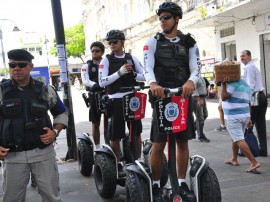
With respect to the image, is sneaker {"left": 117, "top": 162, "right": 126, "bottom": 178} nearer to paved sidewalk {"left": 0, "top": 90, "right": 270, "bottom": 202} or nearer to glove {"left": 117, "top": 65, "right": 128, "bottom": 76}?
paved sidewalk {"left": 0, "top": 90, "right": 270, "bottom": 202}

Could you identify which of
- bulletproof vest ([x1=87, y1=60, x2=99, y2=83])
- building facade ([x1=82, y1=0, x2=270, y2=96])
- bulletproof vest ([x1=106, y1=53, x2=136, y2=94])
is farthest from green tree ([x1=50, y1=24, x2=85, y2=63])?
bulletproof vest ([x1=106, y1=53, x2=136, y2=94])

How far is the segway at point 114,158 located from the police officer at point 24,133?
127 cm

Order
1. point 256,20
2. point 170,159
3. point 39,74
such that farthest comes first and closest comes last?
point 256,20
point 39,74
point 170,159

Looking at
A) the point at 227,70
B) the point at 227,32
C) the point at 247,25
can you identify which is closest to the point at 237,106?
the point at 227,70

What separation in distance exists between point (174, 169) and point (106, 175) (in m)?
1.33

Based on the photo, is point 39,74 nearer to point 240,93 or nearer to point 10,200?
point 240,93

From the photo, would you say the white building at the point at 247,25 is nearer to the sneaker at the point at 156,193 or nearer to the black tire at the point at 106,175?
the black tire at the point at 106,175

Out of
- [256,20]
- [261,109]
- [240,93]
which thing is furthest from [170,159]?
[256,20]

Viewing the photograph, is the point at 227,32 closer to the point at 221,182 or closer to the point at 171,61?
the point at 221,182

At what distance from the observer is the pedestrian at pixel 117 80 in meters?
4.87

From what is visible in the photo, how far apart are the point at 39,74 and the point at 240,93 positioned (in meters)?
7.99

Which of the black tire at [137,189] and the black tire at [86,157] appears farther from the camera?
the black tire at [86,157]

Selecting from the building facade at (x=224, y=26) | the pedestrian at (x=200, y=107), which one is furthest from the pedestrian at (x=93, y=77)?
the building facade at (x=224, y=26)

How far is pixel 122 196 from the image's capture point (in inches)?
195
